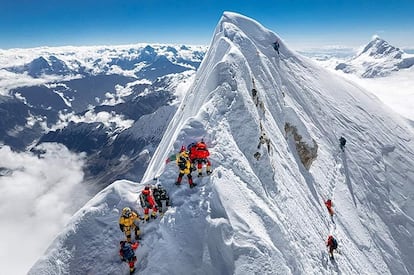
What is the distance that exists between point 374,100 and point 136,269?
72037mm

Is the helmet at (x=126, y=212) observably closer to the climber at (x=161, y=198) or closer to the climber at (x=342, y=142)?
the climber at (x=161, y=198)

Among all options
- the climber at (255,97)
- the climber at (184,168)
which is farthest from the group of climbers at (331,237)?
the climber at (184,168)

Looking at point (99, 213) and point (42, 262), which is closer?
point (42, 262)

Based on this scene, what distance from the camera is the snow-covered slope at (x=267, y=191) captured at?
61.6 ft

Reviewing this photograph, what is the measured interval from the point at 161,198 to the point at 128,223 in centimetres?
261

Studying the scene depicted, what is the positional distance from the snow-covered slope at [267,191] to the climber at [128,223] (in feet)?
2.87

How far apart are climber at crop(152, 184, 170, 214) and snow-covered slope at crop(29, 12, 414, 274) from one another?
1.95 ft

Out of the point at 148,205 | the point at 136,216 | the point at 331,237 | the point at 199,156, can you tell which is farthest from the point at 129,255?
the point at 331,237

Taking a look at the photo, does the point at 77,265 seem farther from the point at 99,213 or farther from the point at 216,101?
the point at 216,101

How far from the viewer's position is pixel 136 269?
1797 centimetres

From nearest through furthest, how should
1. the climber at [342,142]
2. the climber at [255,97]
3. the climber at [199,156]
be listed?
the climber at [199,156]
the climber at [255,97]
the climber at [342,142]

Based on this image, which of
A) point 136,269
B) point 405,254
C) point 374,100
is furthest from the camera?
point 374,100

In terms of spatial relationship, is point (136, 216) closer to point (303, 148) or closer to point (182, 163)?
point (182, 163)

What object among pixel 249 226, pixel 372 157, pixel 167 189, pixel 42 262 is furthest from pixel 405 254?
pixel 42 262
